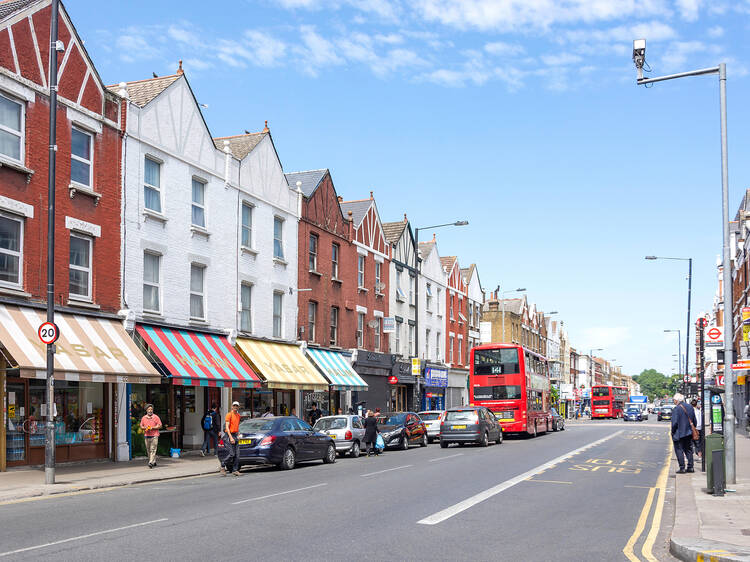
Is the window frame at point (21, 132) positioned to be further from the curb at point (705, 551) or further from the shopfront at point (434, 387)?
the shopfront at point (434, 387)

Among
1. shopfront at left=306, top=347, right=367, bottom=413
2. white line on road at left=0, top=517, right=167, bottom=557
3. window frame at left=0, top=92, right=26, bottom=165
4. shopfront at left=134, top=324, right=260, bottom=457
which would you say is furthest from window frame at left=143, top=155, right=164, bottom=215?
white line on road at left=0, top=517, right=167, bottom=557

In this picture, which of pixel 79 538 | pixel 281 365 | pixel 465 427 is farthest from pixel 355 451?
pixel 79 538

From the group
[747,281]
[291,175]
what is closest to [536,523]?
[291,175]

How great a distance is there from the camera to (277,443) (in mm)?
20984

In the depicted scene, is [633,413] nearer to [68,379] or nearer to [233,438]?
[233,438]

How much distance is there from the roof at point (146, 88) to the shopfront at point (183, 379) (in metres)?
7.47

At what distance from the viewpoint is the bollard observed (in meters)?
14.0

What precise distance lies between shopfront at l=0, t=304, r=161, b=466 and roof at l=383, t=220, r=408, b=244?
2580 cm

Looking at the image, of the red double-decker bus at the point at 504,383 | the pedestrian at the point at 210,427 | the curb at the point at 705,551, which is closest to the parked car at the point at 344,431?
the pedestrian at the point at 210,427

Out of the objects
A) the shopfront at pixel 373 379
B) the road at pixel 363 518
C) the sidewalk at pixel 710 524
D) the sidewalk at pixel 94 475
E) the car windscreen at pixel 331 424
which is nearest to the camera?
the sidewalk at pixel 710 524

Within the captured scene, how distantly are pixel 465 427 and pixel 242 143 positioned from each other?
47.7 feet

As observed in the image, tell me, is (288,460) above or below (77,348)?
below

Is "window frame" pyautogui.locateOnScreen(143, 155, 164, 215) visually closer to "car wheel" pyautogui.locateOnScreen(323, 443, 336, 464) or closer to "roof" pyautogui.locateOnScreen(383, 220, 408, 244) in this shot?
"car wheel" pyautogui.locateOnScreen(323, 443, 336, 464)

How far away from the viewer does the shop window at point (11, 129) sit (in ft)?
65.3
